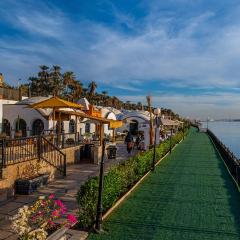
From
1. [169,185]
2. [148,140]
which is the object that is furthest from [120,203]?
[148,140]

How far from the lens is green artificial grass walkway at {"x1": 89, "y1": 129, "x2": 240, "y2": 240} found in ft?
23.1

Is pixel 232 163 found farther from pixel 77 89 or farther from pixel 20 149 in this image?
pixel 77 89

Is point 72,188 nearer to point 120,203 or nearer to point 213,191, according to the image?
point 120,203

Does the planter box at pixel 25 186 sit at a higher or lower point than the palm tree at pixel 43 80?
lower

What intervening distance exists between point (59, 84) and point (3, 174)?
51.5m

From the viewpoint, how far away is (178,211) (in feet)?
28.7

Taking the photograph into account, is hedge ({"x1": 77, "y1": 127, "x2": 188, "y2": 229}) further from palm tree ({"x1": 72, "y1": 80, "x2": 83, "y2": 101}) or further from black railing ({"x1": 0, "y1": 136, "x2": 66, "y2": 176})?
palm tree ({"x1": 72, "y1": 80, "x2": 83, "y2": 101})

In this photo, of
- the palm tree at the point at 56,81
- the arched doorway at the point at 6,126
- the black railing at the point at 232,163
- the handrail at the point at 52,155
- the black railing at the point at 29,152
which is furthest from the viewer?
the palm tree at the point at 56,81

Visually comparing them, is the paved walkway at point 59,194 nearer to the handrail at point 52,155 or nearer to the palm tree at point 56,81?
the handrail at point 52,155

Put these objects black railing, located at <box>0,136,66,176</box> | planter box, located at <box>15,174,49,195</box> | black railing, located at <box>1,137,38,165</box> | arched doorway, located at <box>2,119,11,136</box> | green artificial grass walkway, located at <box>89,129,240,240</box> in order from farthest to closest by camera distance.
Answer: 1. arched doorway, located at <box>2,119,11,136</box>
2. black railing, located at <box>1,137,38,165</box>
3. black railing, located at <box>0,136,66,176</box>
4. planter box, located at <box>15,174,49,195</box>
5. green artificial grass walkway, located at <box>89,129,240,240</box>

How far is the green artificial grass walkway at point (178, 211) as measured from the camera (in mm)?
7051

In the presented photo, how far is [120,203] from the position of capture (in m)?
9.29

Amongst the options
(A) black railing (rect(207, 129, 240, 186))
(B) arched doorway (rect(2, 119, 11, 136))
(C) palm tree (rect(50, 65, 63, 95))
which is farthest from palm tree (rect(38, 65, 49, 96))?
(A) black railing (rect(207, 129, 240, 186))

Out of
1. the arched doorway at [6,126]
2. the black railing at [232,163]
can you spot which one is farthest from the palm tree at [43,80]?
the black railing at [232,163]
